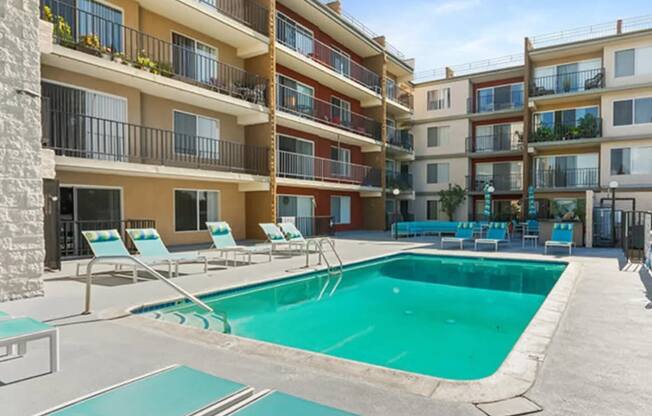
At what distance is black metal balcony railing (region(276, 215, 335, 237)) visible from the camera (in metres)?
21.4

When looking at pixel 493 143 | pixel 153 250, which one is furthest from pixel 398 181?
pixel 153 250

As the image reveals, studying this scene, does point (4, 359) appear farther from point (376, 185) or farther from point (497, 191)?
A: point (497, 191)

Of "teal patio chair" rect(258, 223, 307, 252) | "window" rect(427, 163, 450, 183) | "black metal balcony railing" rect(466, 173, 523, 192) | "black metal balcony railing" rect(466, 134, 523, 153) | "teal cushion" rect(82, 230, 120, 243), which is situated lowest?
"teal patio chair" rect(258, 223, 307, 252)

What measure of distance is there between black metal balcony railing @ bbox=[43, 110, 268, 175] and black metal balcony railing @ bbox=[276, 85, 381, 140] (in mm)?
3167

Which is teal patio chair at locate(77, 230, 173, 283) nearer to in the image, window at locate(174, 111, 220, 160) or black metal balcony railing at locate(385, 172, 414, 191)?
window at locate(174, 111, 220, 160)

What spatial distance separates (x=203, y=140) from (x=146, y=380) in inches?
547

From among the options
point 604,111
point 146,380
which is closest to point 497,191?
point 604,111

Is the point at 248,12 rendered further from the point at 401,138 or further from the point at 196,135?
the point at 401,138

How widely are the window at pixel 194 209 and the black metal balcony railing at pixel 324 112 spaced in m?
5.21

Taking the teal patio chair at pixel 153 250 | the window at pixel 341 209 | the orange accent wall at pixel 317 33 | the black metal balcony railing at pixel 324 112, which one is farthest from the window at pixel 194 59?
the window at pixel 341 209

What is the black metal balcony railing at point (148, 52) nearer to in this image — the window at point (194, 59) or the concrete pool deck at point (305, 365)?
the window at point (194, 59)

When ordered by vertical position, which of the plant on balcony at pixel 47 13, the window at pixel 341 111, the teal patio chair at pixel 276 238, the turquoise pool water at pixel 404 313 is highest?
the window at pixel 341 111

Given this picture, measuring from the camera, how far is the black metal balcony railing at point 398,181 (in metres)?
27.2

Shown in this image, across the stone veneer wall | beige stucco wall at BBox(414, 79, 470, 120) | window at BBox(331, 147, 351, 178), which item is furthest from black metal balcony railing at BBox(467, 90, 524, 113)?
the stone veneer wall
